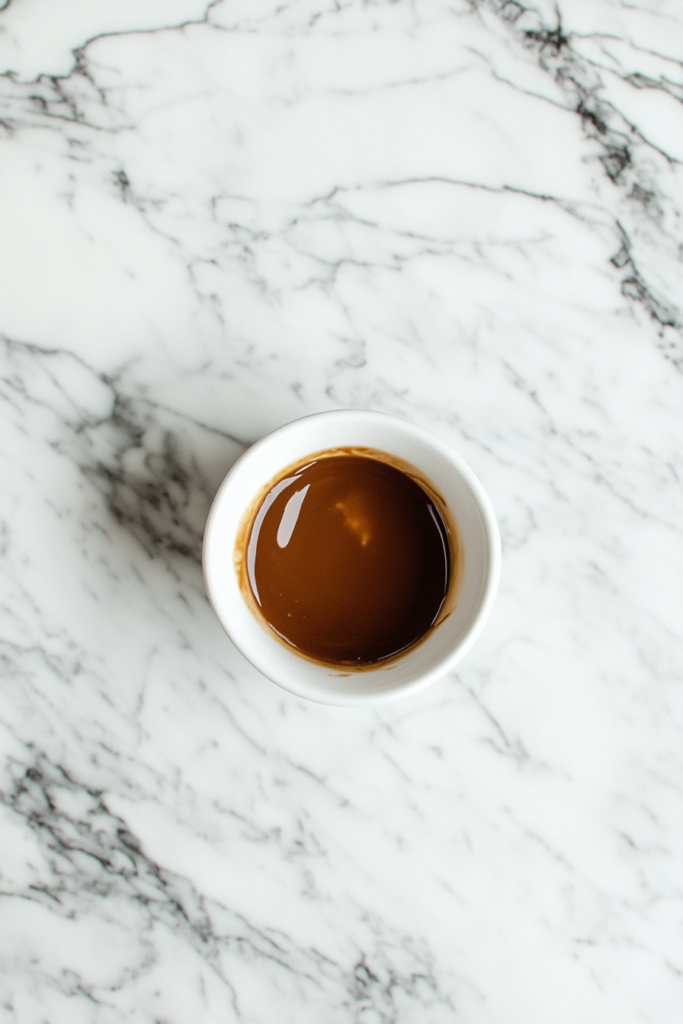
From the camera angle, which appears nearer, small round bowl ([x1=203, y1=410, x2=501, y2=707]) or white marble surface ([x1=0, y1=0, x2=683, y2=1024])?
small round bowl ([x1=203, y1=410, x2=501, y2=707])

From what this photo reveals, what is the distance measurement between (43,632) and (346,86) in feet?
2.43

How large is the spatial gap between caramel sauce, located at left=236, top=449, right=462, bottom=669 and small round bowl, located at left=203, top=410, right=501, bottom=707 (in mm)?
45

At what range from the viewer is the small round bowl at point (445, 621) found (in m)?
0.73

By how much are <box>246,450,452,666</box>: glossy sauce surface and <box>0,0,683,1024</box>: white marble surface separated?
0.09 metres

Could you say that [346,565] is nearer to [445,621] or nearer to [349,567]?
[349,567]

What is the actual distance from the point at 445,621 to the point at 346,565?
13cm

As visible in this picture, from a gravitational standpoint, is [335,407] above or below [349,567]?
above

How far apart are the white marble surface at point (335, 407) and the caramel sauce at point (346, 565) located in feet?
0.30

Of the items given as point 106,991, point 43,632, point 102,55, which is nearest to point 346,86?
point 102,55

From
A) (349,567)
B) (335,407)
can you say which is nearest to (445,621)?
(349,567)

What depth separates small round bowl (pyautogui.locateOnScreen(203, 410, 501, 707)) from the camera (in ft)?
2.38

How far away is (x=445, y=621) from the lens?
78cm

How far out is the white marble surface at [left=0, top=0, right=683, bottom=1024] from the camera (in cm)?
87

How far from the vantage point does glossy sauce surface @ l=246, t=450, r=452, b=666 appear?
825 millimetres
